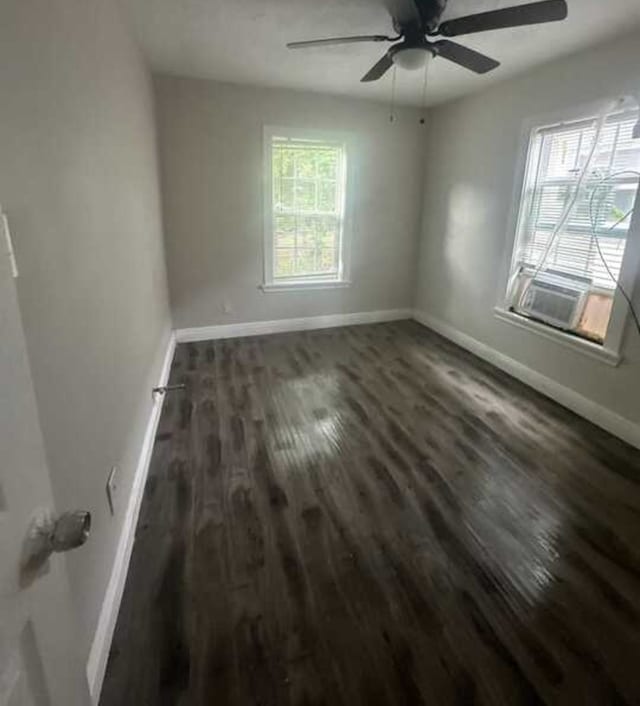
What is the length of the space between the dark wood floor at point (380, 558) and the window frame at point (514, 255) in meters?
0.54

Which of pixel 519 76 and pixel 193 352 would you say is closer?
pixel 519 76

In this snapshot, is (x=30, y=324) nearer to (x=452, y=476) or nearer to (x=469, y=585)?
(x=469, y=585)

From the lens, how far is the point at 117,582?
1.58m

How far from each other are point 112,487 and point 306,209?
362 cm

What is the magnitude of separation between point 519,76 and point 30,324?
395cm

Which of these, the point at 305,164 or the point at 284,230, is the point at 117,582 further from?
the point at 305,164

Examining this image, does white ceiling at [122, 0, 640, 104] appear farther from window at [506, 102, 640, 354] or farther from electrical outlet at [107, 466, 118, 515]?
electrical outlet at [107, 466, 118, 515]

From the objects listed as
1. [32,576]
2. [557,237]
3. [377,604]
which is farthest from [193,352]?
[32,576]

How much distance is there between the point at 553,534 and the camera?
76.9 inches

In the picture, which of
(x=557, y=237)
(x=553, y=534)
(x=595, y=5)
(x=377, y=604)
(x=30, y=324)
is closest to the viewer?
(x=30, y=324)

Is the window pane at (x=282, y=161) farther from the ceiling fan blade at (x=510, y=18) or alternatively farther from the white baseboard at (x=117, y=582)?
the white baseboard at (x=117, y=582)

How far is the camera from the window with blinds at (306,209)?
4.32m

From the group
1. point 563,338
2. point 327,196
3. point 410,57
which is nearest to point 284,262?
point 327,196

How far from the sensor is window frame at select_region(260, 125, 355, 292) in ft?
13.7
